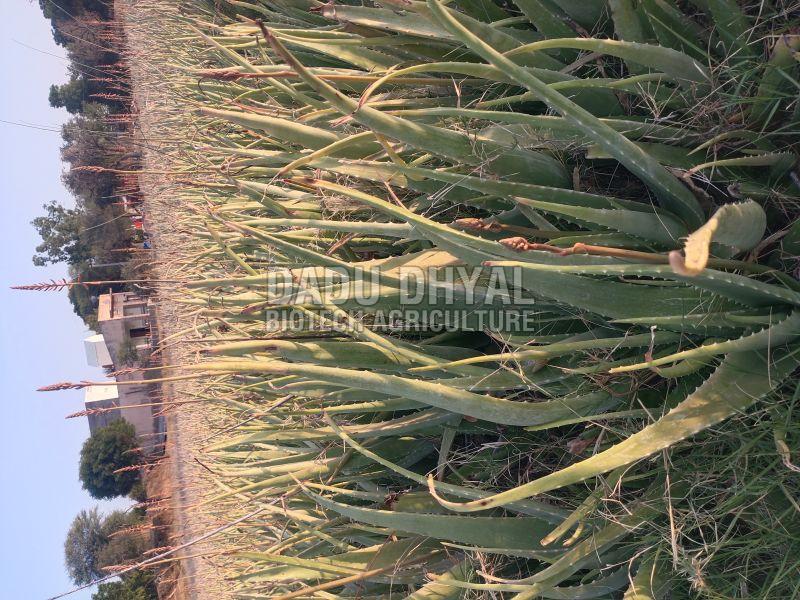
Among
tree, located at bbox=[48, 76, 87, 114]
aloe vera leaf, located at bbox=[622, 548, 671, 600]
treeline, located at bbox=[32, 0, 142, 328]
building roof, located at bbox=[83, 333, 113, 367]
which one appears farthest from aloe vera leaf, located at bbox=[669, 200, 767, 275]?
tree, located at bbox=[48, 76, 87, 114]

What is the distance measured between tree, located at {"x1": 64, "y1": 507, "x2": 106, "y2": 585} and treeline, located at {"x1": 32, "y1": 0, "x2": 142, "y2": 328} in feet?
10.6

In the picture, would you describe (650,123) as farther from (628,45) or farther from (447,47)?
(447,47)

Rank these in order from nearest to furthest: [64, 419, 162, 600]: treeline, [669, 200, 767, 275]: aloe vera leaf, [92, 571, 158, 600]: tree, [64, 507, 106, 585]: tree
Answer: [669, 200, 767, 275]: aloe vera leaf → [92, 571, 158, 600]: tree → [64, 419, 162, 600]: treeline → [64, 507, 106, 585]: tree

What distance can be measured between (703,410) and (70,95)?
11.4 m

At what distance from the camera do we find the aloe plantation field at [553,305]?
0.64 metres

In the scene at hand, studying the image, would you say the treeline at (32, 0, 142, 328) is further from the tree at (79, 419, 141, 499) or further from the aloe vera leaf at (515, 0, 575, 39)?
the aloe vera leaf at (515, 0, 575, 39)

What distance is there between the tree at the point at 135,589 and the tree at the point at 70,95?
289 inches

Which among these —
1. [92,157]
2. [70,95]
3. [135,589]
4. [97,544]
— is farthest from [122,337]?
[70,95]

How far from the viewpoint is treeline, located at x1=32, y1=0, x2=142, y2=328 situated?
5027 mm

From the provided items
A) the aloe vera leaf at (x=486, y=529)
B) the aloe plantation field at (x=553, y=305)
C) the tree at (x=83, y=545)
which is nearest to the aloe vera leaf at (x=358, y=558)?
the aloe plantation field at (x=553, y=305)

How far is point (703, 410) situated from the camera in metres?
0.63

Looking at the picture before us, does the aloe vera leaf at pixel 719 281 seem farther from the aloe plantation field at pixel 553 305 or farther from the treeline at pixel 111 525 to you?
the treeline at pixel 111 525

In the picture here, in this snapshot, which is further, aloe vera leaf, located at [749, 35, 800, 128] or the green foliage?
the green foliage

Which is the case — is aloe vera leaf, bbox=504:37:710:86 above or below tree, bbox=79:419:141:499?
above
